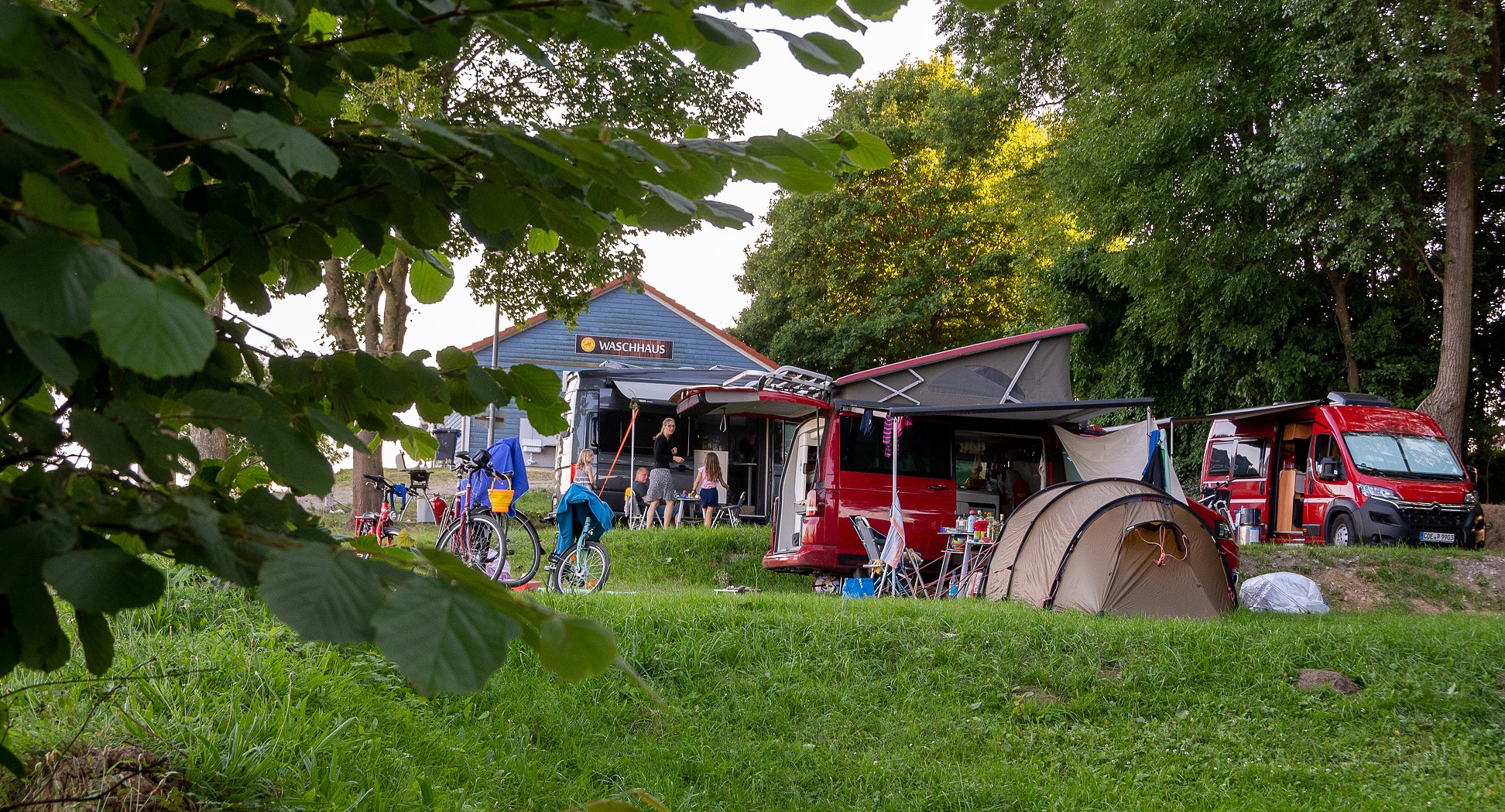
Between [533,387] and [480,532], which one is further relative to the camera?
[480,532]

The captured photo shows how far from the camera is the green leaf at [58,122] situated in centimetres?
87

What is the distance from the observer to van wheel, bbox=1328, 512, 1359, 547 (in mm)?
13812

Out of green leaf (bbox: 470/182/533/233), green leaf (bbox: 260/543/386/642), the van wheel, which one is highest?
green leaf (bbox: 470/182/533/233)

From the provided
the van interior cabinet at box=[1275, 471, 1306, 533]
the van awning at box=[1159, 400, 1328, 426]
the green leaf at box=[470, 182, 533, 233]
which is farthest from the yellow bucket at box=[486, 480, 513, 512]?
the van interior cabinet at box=[1275, 471, 1306, 533]

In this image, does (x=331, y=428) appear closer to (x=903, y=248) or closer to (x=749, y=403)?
(x=749, y=403)

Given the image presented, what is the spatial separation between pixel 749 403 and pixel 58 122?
11.2m

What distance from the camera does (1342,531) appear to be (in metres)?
14.1

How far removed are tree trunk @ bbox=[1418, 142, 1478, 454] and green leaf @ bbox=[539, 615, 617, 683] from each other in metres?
17.9

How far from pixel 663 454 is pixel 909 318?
15364mm

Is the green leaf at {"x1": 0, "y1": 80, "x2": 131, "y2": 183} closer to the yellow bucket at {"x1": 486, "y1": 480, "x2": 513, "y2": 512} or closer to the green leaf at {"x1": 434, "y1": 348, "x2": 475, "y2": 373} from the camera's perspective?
the green leaf at {"x1": 434, "y1": 348, "x2": 475, "y2": 373}

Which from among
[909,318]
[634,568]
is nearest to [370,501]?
[634,568]

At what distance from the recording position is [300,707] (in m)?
4.01

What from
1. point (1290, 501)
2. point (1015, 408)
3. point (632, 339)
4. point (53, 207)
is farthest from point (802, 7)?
point (632, 339)

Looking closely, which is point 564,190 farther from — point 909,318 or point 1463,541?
point 909,318
